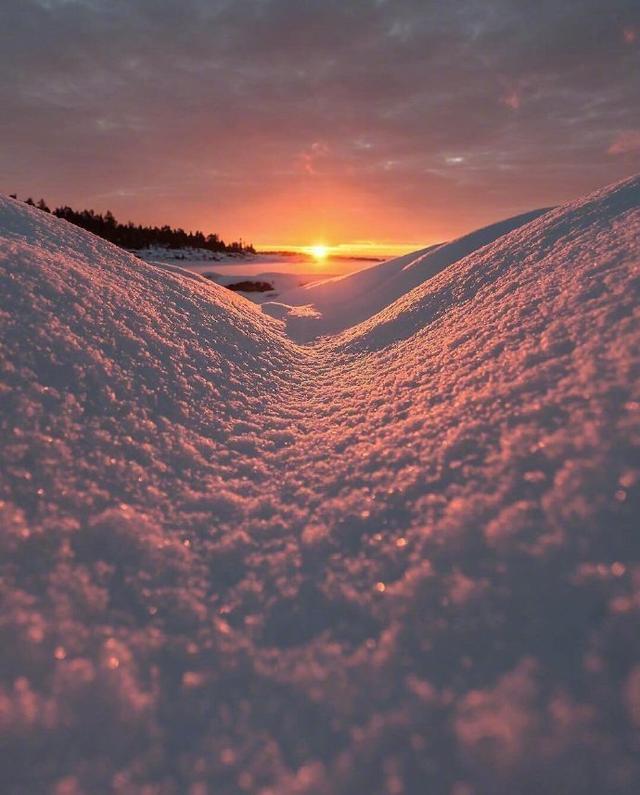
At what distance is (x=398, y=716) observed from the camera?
0.91 m

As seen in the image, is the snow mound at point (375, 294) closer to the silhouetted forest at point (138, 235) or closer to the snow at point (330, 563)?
the snow at point (330, 563)

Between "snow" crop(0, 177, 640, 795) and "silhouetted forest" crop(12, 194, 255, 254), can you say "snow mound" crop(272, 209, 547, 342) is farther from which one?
"silhouetted forest" crop(12, 194, 255, 254)

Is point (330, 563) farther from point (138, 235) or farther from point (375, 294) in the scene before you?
point (138, 235)

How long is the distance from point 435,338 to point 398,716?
1.91m

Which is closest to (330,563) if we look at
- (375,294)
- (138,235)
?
(375,294)

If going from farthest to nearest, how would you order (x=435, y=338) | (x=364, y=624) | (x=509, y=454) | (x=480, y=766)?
(x=435, y=338) → (x=509, y=454) → (x=364, y=624) → (x=480, y=766)

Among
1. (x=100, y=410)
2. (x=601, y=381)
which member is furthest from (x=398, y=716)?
(x=100, y=410)

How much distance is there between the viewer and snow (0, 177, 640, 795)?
866 mm

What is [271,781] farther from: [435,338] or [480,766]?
[435,338]

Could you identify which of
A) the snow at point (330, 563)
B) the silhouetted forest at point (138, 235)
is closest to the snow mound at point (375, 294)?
the snow at point (330, 563)

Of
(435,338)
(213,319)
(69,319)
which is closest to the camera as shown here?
(69,319)

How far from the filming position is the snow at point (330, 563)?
34.1 inches

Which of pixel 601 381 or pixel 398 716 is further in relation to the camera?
pixel 601 381

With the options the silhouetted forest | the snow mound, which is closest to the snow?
the snow mound
